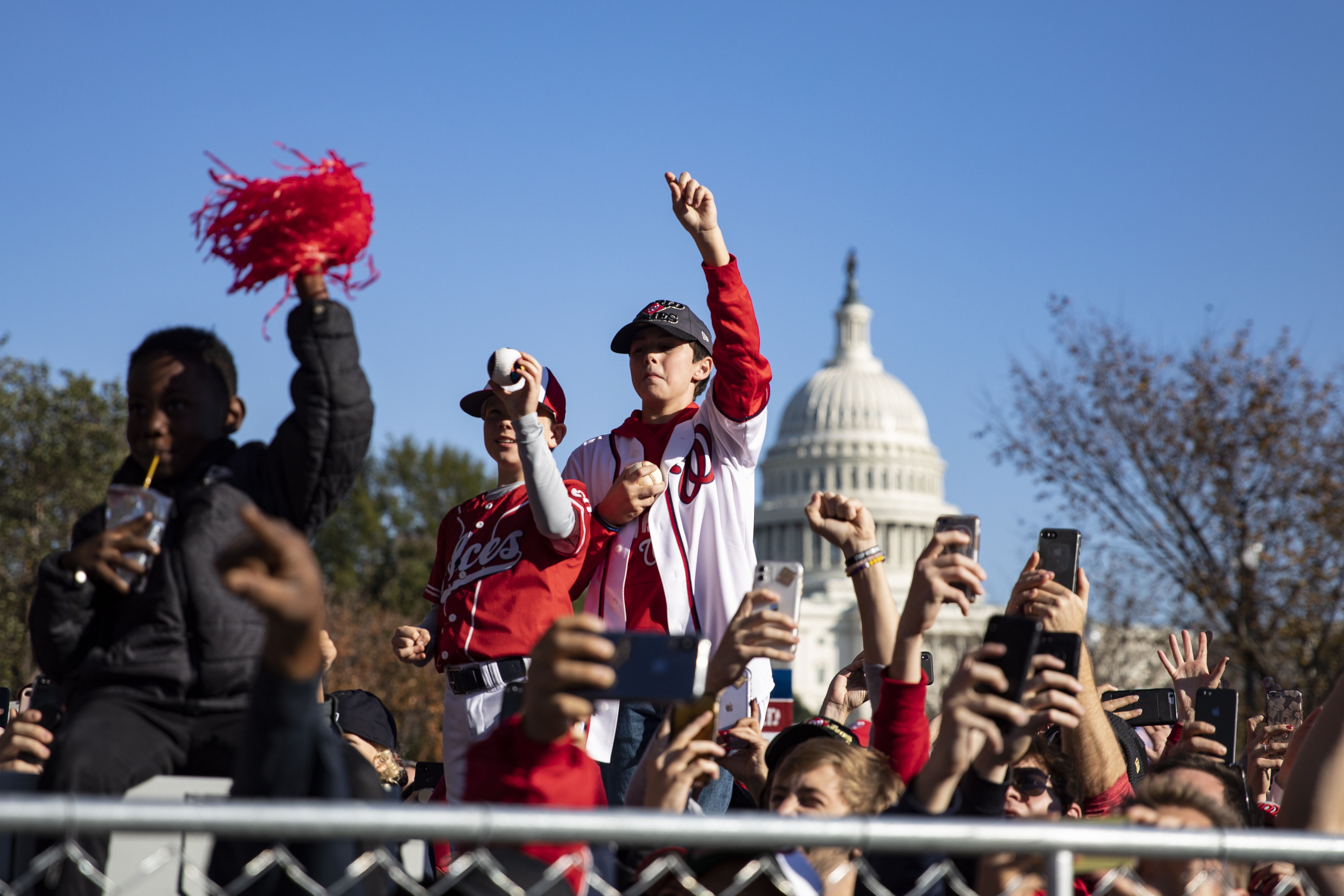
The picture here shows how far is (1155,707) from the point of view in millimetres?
5020

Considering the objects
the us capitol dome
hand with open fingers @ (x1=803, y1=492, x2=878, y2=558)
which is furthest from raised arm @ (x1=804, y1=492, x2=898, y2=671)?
the us capitol dome

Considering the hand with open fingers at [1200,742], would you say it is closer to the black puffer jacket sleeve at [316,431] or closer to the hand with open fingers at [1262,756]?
the hand with open fingers at [1262,756]

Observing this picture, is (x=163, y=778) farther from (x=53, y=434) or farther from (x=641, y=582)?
(x=53, y=434)

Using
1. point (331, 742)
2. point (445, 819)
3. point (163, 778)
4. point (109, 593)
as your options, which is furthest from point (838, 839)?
point (109, 593)

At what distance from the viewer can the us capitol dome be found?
81.3 metres

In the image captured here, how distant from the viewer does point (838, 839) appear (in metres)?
2.04

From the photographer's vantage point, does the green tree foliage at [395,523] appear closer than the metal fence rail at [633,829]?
No

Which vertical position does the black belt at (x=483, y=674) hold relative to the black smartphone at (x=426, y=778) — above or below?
above

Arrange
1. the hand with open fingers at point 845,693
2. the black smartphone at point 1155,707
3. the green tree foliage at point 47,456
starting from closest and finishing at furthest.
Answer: the black smartphone at point 1155,707, the hand with open fingers at point 845,693, the green tree foliage at point 47,456

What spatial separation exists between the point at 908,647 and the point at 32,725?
200 centimetres

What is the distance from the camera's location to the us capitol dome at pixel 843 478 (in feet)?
267

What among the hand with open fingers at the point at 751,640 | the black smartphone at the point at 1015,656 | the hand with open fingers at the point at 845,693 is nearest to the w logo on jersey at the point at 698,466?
the hand with open fingers at the point at 845,693

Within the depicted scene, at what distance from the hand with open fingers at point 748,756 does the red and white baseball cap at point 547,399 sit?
4.07ft

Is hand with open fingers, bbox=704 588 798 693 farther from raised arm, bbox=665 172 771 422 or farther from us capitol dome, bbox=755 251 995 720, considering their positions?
us capitol dome, bbox=755 251 995 720
